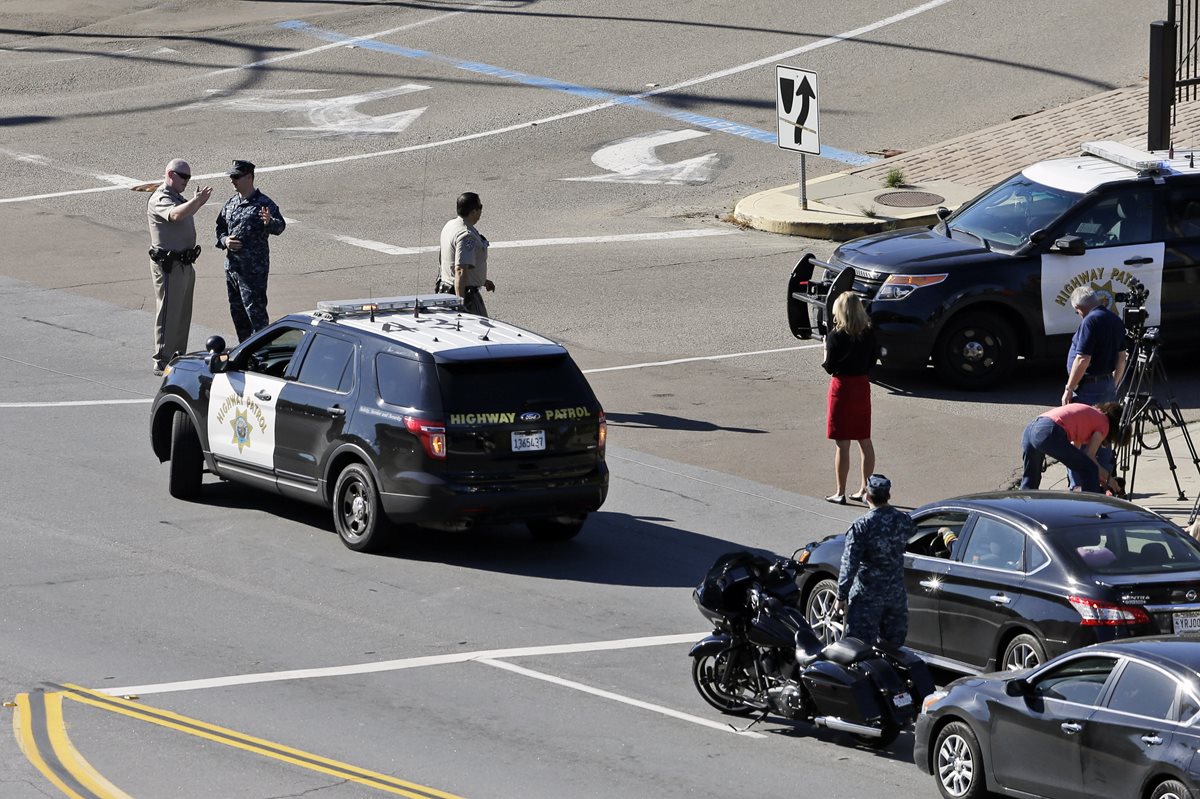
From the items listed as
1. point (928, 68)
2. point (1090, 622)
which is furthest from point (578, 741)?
point (928, 68)

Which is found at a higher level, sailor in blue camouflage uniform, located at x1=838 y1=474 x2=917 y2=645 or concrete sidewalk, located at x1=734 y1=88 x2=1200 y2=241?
concrete sidewalk, located at x1=734 y1=88 x2=1200 y2=241

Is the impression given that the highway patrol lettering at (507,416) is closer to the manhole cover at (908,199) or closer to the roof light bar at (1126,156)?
the roof light bar at (1126,156)

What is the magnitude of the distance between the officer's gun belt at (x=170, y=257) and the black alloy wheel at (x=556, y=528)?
6.45 m

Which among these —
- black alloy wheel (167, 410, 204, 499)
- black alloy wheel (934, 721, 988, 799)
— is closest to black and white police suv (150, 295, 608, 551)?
black alloy wheel (167, 410, 204, 499)

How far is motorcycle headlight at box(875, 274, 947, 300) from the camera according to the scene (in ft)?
59.2

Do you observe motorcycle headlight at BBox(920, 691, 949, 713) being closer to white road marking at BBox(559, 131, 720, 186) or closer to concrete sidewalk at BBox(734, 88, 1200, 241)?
concrete sidewalk at BBox(734, 88, 1200, 241)

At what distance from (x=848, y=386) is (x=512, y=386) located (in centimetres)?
318

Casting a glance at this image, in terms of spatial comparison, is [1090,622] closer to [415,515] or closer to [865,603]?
[865,603]

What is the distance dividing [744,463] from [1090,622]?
6.07 metres

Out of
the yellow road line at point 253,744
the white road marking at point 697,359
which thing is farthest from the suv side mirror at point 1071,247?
the yellow road line at point 253,744

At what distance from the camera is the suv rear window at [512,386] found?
13305 millimetres

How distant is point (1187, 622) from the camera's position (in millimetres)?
10391

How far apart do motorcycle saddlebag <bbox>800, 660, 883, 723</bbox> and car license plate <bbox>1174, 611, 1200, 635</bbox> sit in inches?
67.7

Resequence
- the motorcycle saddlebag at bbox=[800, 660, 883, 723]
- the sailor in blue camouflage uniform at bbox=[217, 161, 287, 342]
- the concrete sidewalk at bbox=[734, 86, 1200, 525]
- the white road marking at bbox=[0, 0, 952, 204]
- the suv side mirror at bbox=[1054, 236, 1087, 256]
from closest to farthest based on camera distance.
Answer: the motorcycle saddlebag at bbox=[800, 660, 883, 723]
the suv side mirror at bbox=[1054, 236, 1087, 256]
the sailor in blue camouflage uniform at bbox=[217, 161, 287, 342]
the concrete sidewalk at bbox=[734, 86, 1200, 525]
the white road marking at bbox=[0, 0, 952, 204]
